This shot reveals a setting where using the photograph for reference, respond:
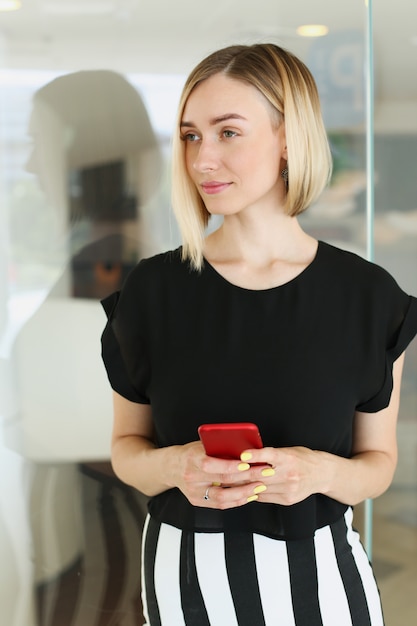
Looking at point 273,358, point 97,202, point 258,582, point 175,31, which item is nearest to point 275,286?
point 273,358

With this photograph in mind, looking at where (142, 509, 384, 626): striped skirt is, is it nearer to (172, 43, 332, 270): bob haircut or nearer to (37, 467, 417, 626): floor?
(172, 43, 332, 270): bob haircut

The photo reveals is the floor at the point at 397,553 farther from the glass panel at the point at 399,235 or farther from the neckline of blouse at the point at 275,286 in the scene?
the neckline of blouse at the point at 275,286

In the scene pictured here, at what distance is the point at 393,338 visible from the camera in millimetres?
1601

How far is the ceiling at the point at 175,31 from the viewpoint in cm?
209

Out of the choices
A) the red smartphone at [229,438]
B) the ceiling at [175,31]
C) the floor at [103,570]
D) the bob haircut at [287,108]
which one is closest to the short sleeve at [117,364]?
the bob haircut at [287,108]

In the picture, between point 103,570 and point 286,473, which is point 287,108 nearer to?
point 286,473

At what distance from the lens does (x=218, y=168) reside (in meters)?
1.52

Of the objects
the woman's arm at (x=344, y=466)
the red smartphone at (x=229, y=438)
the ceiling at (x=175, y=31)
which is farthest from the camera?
the ceiling at (x=175, y=31)

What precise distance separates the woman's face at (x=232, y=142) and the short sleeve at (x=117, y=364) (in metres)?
0.32

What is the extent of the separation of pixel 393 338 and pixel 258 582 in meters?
0.55

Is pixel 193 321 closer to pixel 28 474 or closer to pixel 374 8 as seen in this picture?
pixel 28 474

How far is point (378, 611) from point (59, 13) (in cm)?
164

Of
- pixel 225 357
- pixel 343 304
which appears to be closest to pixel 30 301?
pixel 225 357

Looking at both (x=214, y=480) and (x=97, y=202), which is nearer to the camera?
(x=214, y=480)
